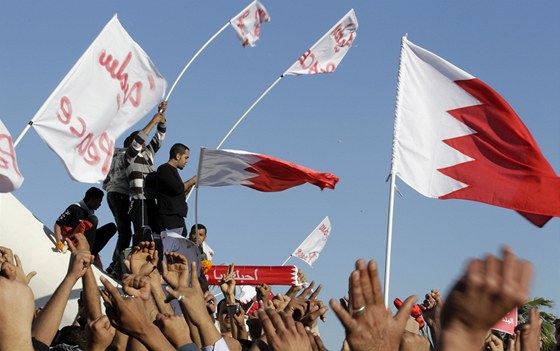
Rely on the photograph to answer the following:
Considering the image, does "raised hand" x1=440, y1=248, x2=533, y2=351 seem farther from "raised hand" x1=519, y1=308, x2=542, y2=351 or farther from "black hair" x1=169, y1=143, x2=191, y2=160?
"black hair" x1=169, y1=143, x2=191, y2=160

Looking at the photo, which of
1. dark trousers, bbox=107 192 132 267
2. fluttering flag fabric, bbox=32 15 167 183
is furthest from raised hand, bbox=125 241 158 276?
dark trousers, bbox=107 192 132 267

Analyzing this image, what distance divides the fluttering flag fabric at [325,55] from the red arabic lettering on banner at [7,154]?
377 inches

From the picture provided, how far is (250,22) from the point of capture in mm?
17141

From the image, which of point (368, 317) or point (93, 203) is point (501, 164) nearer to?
point (93, 203)

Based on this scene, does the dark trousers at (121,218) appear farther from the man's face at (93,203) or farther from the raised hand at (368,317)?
the raised hand at (368,317)

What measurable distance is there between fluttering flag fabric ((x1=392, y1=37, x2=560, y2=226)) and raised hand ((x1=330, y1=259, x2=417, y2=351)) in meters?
6.96

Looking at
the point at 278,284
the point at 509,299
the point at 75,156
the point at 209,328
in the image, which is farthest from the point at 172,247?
the point at 509,299

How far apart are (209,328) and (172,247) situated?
16.9 feet

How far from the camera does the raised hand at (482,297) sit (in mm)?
1737

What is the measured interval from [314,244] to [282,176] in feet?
35.3

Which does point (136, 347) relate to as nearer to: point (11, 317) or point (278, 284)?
point (11, 317)

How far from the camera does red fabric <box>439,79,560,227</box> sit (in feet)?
31.5

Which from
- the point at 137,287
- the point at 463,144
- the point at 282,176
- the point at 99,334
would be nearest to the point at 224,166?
the point at 282,176

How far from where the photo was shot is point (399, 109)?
393 inches
